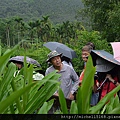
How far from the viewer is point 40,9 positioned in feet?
257

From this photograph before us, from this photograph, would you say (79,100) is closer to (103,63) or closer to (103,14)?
(103,63)

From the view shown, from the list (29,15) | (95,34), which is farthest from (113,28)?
(29,15)

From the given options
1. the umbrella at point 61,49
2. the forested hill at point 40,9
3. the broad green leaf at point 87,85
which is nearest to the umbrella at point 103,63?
the broad green leaf at point 87,85

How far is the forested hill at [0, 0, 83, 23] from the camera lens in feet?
240

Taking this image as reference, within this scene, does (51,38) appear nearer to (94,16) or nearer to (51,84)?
(94,16)

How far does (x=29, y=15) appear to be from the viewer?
251 feet

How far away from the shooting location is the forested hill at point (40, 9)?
73.2 metres

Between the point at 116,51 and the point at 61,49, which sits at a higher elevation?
the point at 116,51

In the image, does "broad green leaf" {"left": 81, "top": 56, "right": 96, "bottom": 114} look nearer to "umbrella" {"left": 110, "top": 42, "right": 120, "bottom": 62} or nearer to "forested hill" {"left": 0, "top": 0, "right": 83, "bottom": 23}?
"umbrella" {"left": 110, "top": 42, "right": 120, "bottom": 62}

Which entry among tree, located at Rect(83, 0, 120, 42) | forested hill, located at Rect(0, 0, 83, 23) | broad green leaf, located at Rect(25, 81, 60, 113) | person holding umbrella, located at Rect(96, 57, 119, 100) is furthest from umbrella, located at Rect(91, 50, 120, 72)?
forested hill, located at Rect(0, 0, 83, 23)

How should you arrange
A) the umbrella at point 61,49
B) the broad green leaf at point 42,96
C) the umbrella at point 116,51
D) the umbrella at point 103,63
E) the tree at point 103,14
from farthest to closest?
the tree at point 103,14
the umbrella at point 61,49
the umbrella at point 116,51
the umbrella at point 103,63
the broad green leaf at point 42,96

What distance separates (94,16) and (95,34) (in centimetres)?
539

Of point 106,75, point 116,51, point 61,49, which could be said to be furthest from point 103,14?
point 106,75

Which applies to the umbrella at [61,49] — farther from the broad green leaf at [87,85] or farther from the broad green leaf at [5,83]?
the broad green leaf at [87,85]
